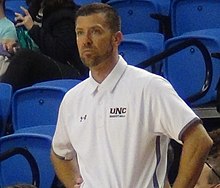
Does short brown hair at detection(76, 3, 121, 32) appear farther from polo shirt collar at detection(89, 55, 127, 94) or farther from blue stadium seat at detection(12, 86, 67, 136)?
blue stadium seat at detection(12, 86, 67, 136)

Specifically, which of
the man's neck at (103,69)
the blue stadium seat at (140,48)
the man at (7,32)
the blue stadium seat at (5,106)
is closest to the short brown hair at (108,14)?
the man's neck at (103,69)

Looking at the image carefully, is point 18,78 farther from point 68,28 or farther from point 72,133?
point 72,133

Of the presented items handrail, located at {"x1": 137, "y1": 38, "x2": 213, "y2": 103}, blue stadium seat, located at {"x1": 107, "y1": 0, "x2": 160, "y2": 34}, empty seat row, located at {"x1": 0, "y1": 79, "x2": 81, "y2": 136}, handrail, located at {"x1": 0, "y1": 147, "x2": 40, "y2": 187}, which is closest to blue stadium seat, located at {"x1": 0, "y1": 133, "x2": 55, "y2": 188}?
A: handrail, located at {"x1": 0, "y1": 147, "x2": 40, "y2": 187}

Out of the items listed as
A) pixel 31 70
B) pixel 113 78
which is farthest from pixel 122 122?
pixel 31 70

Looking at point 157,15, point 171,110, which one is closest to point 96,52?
point 171,110

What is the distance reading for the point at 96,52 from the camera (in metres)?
3.16

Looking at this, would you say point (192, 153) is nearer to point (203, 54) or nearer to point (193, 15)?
point (203, 54)

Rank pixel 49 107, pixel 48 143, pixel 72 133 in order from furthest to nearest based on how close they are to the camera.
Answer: pixel 49 107
pixel 48 143
pixel 72 133

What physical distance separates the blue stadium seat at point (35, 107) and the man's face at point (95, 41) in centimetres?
213

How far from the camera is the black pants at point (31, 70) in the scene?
605cm

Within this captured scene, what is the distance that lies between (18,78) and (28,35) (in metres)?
0.60

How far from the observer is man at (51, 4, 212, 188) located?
306 cm

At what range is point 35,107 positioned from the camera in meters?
5.59

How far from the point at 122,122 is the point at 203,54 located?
1909mm
